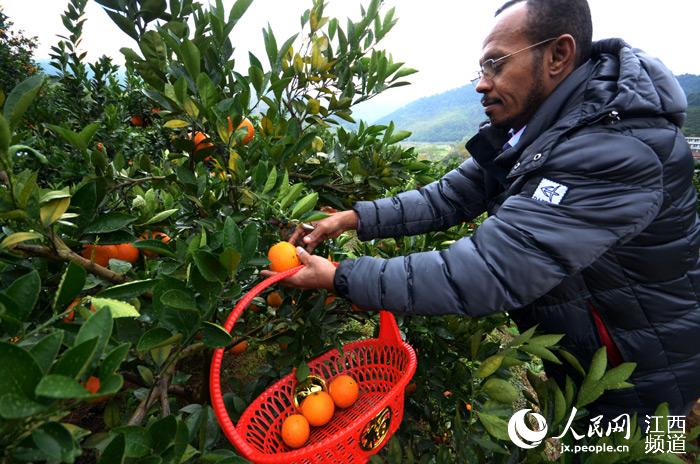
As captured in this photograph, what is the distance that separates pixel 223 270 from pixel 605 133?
3.20ft

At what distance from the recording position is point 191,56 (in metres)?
0.92

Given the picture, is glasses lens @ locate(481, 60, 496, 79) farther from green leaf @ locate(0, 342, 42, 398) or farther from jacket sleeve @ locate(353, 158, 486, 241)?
green leaf @ locate(0, 342, 42, 398)

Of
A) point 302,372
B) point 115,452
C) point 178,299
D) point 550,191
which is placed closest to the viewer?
point 115,452

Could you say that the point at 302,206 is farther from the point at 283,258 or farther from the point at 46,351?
the point at 46,351

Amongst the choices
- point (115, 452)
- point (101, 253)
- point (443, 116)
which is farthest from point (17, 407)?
point (443, 116)

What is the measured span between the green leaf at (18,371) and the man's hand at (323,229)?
800 mm

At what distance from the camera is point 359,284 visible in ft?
3.21

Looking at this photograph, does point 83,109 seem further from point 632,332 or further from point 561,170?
point 632,332

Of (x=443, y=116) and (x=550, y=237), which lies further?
(x=443, y=116)

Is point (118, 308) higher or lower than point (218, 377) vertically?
higher

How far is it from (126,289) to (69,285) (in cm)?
11

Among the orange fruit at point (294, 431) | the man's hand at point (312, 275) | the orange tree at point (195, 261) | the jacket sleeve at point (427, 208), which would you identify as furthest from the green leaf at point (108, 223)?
the jacket sleeve at point (427, 208)

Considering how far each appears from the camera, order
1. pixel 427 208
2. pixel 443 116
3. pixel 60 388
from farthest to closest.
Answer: pixel 443 116 < pixel 427 208 < pixel 60 388

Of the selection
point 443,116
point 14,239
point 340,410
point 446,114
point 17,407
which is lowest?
point 443,116
